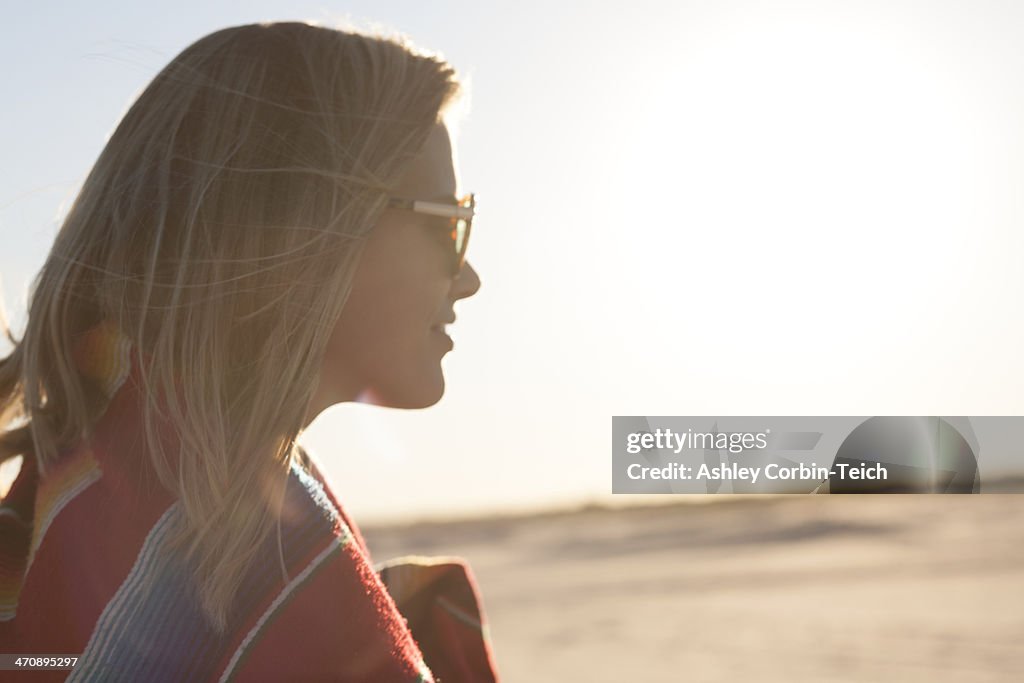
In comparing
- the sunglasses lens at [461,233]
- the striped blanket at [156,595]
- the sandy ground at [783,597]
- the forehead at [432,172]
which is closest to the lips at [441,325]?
the sunglasses lens at [461,233]

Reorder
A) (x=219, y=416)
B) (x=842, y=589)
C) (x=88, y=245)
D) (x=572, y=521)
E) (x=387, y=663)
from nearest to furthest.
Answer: (x=387, y=663)
(x=219, y=416)
(x=88, y=245)
(x=842, y=589)
(x=572, y=521)

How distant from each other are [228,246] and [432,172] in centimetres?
42

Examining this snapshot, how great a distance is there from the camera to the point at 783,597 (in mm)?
7520

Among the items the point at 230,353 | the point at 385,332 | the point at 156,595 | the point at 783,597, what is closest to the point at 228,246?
the point at 230,353

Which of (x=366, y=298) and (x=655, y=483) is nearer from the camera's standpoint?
(x=366, y=298)

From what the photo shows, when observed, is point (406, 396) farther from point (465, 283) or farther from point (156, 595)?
point (156, 595)

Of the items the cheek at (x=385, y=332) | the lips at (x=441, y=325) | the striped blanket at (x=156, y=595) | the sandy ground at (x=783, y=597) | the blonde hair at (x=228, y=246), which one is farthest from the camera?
the sandy ground at (x=783, y=597)

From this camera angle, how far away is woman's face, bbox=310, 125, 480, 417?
6.34ft

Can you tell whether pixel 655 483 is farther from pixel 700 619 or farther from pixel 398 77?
pixel 398 77

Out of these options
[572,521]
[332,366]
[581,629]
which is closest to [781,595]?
[581,629]

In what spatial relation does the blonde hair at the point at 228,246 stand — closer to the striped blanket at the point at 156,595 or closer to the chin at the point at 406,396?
the striped blanket at the point at 156,595

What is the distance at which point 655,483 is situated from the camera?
5008mm

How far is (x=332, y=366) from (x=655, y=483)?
3.27 meters

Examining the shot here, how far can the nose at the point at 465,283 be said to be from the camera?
2102mm
